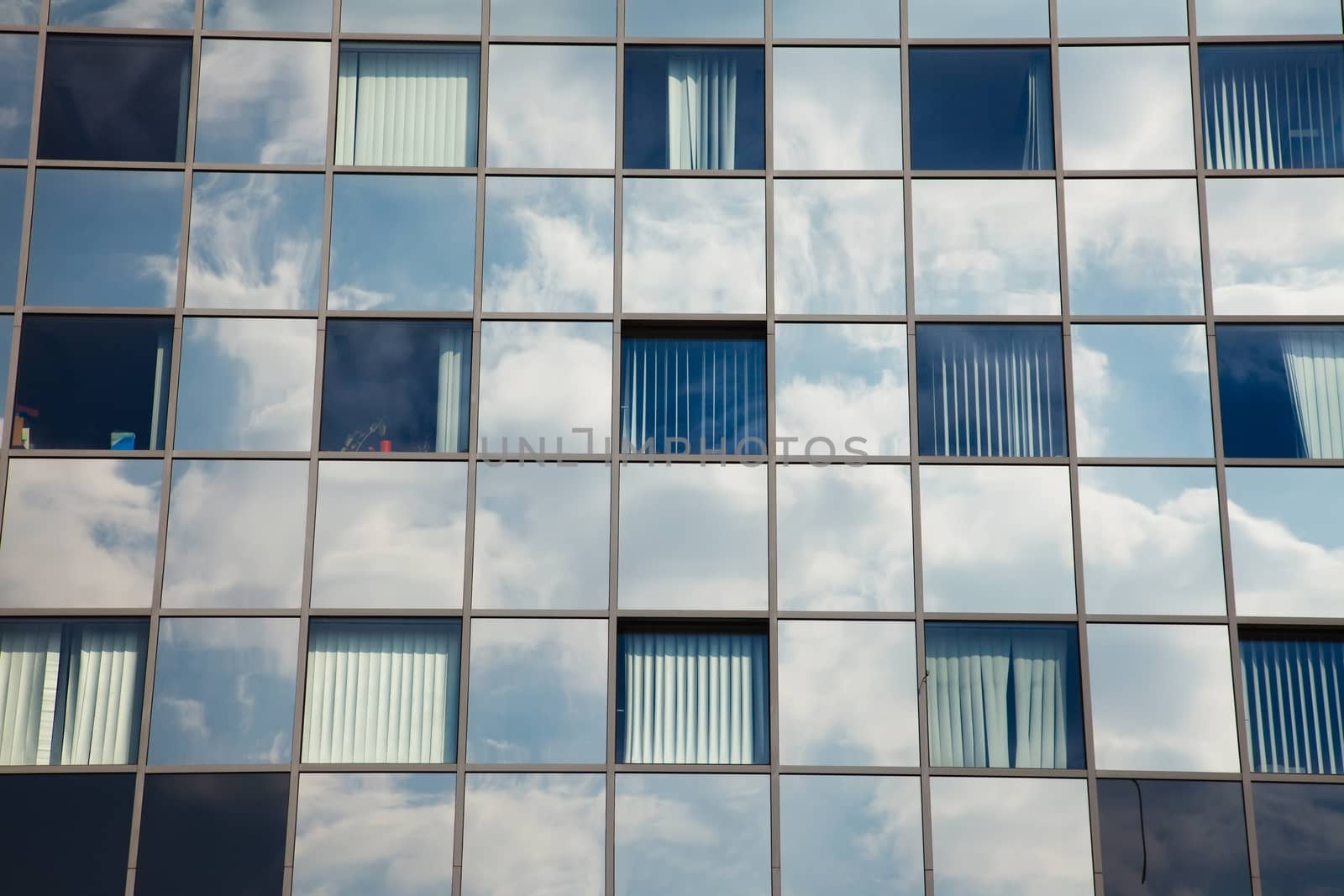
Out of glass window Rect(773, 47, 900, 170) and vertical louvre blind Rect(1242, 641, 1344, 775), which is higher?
glass window Rect(773, 47, 900, 170)

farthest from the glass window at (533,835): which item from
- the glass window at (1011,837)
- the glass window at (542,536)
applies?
the glass window at (1011,837)

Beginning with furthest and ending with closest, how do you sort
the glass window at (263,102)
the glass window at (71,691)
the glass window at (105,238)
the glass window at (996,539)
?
the glass window at (263,102) < the glass window at (105,238) < the glass window at (996,539) < the glass window at (71,691)

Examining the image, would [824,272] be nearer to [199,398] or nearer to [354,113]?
[354,113]

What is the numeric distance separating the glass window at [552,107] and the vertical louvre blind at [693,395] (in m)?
2.68

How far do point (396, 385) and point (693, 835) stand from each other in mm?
6690

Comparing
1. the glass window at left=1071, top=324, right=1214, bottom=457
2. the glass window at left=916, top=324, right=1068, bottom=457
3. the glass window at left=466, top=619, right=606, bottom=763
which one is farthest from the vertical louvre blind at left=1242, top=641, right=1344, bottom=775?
the glass window at left=466, top=619, right=606, bottom=763

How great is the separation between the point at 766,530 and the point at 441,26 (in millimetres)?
8055

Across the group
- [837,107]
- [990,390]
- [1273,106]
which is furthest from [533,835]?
[1273,106]

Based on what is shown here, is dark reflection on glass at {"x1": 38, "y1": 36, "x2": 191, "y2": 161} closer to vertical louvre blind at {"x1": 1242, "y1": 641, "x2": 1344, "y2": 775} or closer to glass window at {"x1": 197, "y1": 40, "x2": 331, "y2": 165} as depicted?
glass window at {"x1": 197, "y1": 40, "x2": 331, "y2": 165}

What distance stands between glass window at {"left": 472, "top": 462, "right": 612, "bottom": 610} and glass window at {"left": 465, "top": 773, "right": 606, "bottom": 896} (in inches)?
85.5

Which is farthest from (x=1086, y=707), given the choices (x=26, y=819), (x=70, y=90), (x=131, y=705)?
(x=70, y=90)

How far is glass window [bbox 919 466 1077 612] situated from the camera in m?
17.6

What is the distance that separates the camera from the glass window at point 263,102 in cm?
1878

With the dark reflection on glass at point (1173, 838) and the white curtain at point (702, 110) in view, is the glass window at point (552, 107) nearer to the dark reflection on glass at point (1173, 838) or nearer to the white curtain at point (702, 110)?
the white curtain at point (702, 110)
